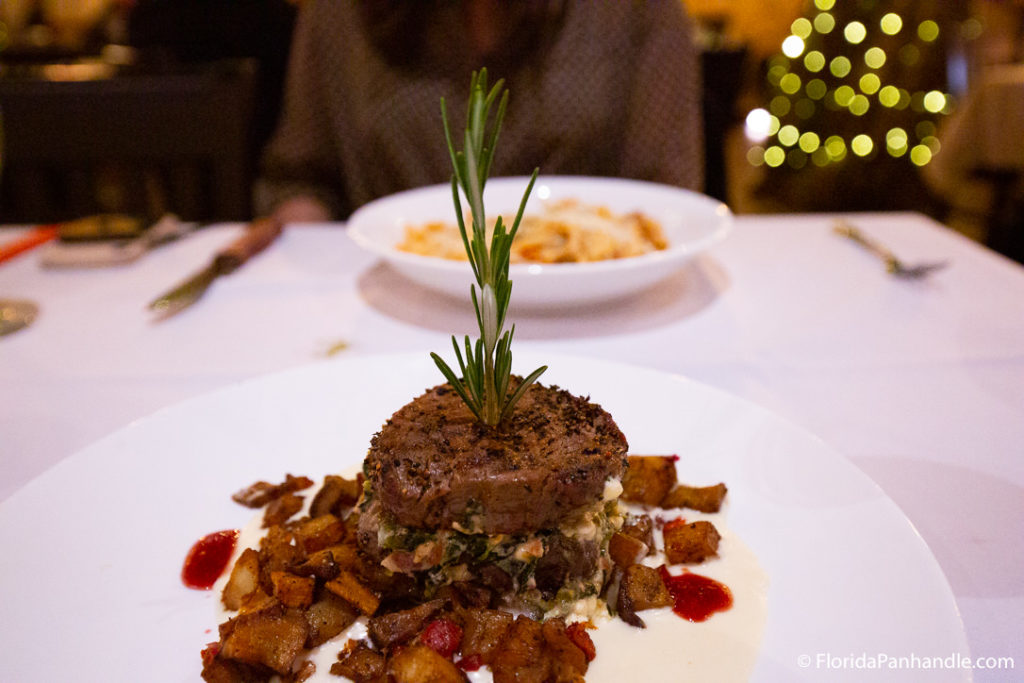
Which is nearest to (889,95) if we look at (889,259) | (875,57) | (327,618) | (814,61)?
(875,57)

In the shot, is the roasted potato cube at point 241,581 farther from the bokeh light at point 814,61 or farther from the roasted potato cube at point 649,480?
the bokeh light at point 814,61

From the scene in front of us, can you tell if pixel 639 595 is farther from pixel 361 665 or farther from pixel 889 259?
pixel 889 259

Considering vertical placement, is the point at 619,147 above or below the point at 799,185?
above

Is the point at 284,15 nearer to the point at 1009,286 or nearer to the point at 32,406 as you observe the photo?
the point at 32,406

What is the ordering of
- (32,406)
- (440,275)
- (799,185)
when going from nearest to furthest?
(32,406) → (440,275) → (799,185)

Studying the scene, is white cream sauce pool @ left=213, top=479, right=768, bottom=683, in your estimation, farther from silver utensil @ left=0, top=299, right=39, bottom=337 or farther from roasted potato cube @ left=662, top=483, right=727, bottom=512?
silver utensil @ left=0, top=299, right=39, bottom=337

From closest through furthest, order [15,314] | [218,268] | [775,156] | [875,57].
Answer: [15,314] → [218,268] → [875,57] → [775,156]

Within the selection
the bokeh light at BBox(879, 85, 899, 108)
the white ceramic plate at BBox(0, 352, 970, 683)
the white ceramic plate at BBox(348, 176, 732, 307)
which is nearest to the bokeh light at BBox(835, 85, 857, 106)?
the bokeh light at BBox(879, 85, 899, 108)

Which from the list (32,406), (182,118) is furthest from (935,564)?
(182,118)

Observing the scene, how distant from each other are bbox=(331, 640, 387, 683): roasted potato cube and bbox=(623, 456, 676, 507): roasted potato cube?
1.50 ft

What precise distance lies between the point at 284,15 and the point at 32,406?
12.3ft

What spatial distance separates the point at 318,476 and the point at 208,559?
23cm

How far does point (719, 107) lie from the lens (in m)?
4.08

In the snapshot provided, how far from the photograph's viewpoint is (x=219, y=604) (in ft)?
3.12
